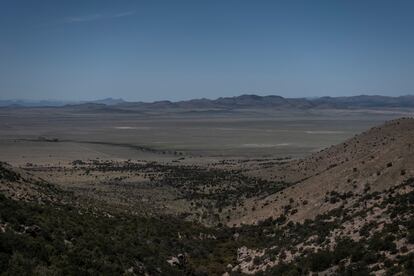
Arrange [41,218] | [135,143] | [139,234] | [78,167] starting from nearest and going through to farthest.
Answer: [41,218] < [139,234] < [78,167] < [135,143]

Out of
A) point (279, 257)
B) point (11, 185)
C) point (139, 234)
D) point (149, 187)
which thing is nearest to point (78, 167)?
point (149, 187)

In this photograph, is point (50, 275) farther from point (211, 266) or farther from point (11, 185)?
point (11, 185)

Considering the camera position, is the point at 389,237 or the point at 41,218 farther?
the point at 41,218

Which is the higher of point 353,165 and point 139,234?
point 353,165

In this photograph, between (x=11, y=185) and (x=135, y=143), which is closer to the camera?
(x=11, y=185)

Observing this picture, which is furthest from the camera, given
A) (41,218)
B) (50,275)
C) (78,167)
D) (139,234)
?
(78,167)

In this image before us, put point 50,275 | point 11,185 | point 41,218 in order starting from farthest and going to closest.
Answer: point 11,185 < point 41,218 < point 50,275

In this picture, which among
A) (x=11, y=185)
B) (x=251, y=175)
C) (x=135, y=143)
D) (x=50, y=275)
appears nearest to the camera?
(x=50, y=275)

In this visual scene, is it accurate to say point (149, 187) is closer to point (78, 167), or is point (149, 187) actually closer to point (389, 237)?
point (78, 167)

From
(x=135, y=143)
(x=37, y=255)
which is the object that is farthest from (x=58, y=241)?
(x=135, y=143)
